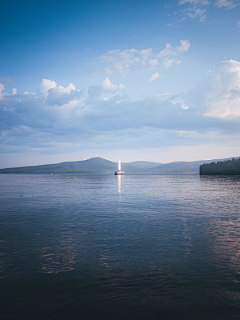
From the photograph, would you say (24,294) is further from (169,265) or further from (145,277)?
(169,265)

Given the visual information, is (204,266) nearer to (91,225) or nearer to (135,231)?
(135,231)

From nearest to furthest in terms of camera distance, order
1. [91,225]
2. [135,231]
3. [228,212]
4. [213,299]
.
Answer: [213,299], [135,231], [91,225], [228,212]

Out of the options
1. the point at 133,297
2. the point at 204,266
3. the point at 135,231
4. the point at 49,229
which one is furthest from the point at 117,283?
the point at 49,229

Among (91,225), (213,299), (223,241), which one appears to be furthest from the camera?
(91,225)

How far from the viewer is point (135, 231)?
15695 millimetres

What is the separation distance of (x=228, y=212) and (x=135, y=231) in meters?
12.3

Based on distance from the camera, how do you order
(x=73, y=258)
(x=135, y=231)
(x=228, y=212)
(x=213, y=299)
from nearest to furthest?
(x=213, y=299) < (x=73, y=258) < (x=135, y=231) < (x=228, y=212)

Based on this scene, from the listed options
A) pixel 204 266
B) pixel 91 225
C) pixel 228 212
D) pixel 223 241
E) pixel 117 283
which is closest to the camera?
pixel 117 283

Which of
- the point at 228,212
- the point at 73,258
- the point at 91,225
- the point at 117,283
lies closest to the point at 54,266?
the point at 73,258

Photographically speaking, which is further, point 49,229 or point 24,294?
point 49,229

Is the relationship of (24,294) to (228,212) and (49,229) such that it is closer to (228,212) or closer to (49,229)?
(49,229)

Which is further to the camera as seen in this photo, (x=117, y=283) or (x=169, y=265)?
(x=169, y=265)

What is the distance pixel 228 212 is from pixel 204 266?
15271 mm

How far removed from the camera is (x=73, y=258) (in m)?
10.5
